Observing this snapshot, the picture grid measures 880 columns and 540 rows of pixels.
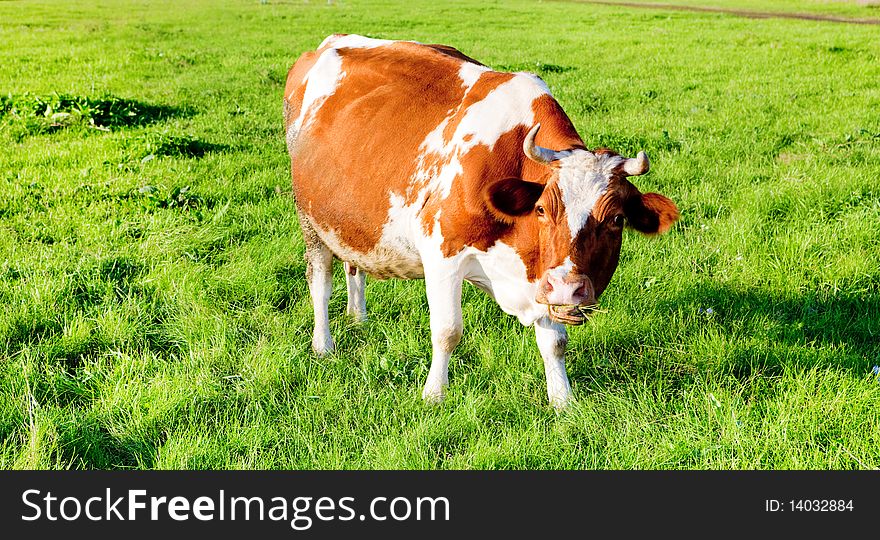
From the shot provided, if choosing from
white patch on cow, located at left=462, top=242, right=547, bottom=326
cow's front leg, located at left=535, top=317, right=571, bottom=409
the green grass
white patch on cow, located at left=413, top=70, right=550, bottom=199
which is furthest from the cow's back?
the green grass

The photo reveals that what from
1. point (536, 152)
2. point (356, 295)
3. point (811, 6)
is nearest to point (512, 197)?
point (536, 152)

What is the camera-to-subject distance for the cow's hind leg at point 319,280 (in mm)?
5023

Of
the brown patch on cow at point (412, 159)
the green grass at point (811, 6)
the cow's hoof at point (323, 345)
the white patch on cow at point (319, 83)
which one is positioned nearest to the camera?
the brown patch on cow at point (412, 159)

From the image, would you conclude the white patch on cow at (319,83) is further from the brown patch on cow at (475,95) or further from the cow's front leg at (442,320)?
the cow's front leg at (442,320)

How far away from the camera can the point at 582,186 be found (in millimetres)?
3373

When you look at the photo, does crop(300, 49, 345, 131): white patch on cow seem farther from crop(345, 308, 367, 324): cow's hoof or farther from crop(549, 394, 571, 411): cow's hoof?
crop(549, 394, 571, 411): cow's hoof

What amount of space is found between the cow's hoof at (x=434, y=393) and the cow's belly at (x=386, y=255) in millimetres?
694

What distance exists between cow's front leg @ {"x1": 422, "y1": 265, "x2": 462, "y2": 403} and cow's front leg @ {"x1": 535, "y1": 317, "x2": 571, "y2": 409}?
1.60 ft

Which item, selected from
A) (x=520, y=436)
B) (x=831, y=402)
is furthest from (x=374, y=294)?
(x=831, y=402)

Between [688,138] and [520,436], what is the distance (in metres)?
7.03

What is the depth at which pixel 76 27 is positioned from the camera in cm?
2252

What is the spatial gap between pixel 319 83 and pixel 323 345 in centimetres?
186

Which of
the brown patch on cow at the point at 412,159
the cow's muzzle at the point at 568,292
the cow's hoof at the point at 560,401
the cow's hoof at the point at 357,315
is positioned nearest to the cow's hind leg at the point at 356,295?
the cow's hoof at the point at 357,315
